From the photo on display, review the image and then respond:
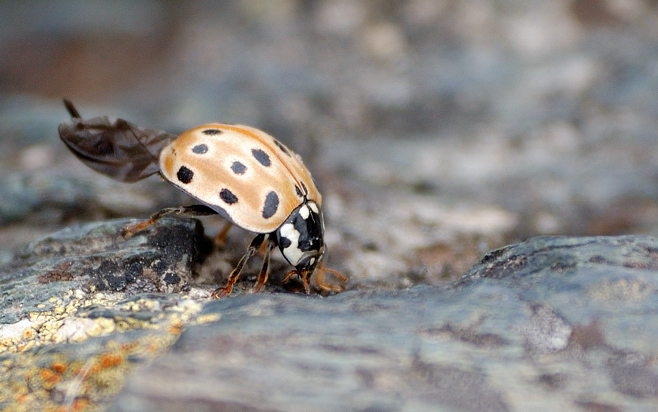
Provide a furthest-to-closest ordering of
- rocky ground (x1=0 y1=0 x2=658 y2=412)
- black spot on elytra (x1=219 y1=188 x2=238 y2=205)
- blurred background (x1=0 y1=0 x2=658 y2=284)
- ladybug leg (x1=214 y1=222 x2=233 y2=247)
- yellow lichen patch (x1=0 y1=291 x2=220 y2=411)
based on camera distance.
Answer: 1. blurred background (x1=0 y1=0 x2=658 y2=284)
2. ladybug leg (x1=214 y1=222 x2=233 y2=247)
3. black spot on elytra (x1=219 y1=188 x2=238 y2=205)
4. yellow lichen patch (x1=0 y1=291 x2=220 y2=411)
5. rocky ground (x1=0 y1=0 x2=658 y2=412)

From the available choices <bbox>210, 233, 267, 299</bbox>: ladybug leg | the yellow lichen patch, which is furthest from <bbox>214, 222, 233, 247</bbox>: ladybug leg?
the yellow lichen patch

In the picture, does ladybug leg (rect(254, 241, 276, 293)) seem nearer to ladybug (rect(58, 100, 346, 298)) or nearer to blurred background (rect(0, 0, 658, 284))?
ladybug (rect(58, 100, 346, 298))

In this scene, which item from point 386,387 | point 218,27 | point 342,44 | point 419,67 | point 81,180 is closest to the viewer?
point 386,387

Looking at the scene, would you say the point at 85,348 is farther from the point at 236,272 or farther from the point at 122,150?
the point at 122,150

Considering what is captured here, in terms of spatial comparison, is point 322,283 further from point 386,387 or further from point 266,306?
point 386,387

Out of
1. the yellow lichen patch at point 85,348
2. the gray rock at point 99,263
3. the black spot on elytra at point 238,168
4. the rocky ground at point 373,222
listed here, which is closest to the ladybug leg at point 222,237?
the rocky ground at point 373,222

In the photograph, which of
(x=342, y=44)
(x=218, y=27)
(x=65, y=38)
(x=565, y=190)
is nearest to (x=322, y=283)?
(x=565, y=190)

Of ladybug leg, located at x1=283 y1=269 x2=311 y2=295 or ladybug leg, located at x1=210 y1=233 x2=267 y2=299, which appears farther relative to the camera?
ladybug leg, located at x1=283 y1=269 x2=311 y2=295
